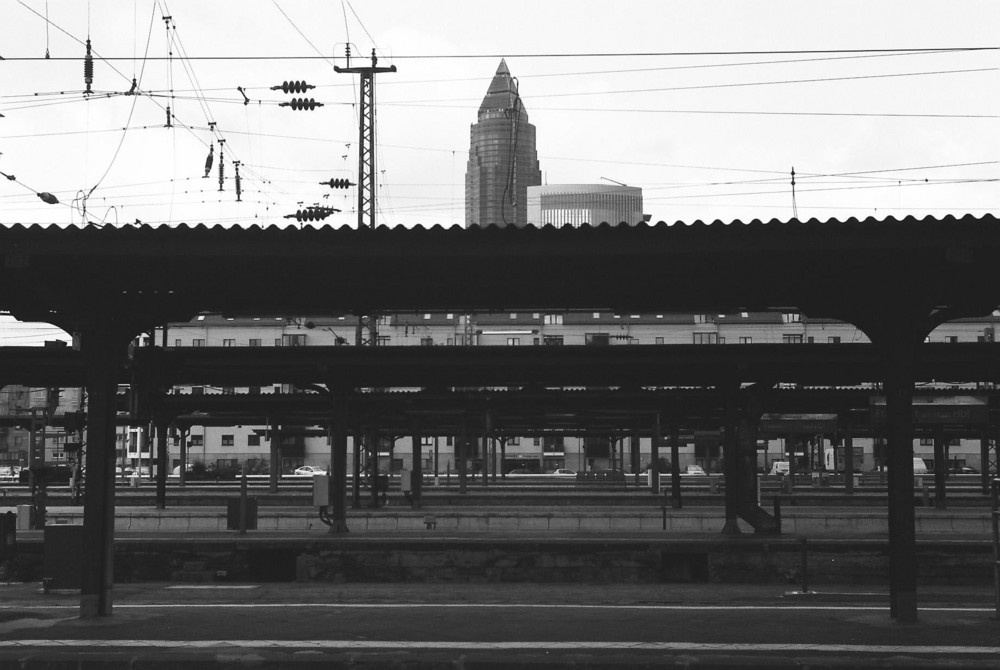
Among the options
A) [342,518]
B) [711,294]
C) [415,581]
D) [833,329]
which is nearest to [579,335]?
[833,329]

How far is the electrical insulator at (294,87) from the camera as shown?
33.2 metres

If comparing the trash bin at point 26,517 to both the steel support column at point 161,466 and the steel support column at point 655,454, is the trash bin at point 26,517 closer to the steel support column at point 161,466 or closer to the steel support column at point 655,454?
the steel support column at point 161,466

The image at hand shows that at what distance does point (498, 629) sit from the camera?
522 inches

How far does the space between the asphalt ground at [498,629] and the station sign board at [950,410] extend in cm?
256

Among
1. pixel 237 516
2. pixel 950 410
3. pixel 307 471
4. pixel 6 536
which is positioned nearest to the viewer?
pixel 950 410

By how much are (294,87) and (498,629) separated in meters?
23.9

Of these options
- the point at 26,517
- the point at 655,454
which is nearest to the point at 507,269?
the point at 26,517

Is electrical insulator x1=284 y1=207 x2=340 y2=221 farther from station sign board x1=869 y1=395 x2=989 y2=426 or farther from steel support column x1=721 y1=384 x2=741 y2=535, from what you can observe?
station sign board x1=869 y1=395 x2=989 y2=426

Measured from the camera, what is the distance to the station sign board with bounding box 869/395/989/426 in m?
15.9

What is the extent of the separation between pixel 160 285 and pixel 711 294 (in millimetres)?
7090

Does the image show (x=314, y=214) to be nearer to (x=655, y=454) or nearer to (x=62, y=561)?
(x=655, y=454)

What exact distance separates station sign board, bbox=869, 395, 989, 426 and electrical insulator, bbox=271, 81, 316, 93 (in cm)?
2194

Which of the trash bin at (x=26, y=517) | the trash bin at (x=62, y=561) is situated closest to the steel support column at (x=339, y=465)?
the trash bin at (x=26, y=517)

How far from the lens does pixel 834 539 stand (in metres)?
24.2
